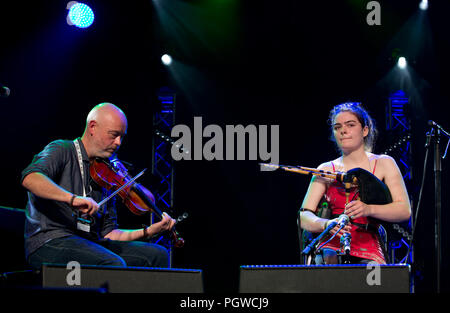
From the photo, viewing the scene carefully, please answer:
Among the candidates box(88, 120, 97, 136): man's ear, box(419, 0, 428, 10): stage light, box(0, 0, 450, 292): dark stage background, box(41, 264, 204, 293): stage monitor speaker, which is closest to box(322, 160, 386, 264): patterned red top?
box(41, 264, 204, 293): stage monitor speaker

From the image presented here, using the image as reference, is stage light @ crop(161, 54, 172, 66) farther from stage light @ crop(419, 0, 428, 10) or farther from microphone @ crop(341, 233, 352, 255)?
microphone @ crop(341, 233, 352, 255)

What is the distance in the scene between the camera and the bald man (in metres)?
2.88

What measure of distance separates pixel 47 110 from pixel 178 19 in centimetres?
214

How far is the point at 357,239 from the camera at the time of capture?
3199 mm

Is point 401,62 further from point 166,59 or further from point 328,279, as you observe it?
point 328,279

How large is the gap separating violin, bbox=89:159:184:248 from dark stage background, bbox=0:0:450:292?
2.49 metres

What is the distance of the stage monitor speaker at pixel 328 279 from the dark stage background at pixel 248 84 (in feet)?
13.6

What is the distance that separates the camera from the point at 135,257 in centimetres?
336

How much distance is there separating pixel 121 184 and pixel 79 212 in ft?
1.35

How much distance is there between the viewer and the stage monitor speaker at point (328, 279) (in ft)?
6.42

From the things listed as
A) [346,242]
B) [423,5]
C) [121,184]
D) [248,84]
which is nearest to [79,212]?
[121,184]

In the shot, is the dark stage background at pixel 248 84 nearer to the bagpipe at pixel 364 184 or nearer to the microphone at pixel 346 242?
the bagpipe at pixel 364 184

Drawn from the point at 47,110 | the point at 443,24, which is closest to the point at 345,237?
the point at 47,110
